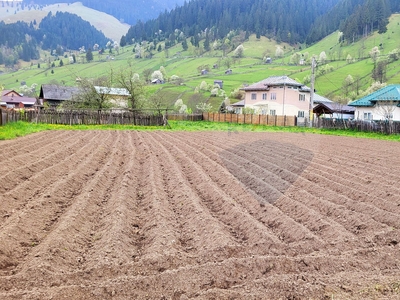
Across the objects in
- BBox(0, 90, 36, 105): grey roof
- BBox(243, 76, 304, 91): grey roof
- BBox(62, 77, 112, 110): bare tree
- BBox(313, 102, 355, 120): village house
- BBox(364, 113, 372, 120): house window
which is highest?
BBox(243, 76, 304, 91): grey roof

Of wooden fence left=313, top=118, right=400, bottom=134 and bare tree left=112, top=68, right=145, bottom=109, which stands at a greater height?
bare tree left=112, top=68, right=145, bottom=109

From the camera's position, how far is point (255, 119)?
54.0 metres

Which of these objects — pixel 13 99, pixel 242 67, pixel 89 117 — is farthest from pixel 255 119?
pixel 242 67

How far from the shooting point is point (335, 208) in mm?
9117

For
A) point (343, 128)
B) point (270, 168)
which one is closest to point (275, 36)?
point (343, 128)

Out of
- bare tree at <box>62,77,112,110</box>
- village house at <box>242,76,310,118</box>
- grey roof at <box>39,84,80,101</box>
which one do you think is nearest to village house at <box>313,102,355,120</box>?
village house at <box>242,76,310,118</box>

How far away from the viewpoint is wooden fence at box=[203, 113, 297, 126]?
51.6 metres

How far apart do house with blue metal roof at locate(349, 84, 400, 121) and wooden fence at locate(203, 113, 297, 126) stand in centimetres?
802

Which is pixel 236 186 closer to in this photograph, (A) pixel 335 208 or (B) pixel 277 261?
(A) pixel 335 208

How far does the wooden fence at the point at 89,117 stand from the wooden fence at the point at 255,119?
13.9 meters

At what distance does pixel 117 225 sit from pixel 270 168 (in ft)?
28.2

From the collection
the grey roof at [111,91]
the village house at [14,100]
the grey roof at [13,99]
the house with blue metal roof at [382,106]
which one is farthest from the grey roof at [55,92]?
the house with blue metal roof at [382,106]

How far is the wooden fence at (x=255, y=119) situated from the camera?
51.6 metres

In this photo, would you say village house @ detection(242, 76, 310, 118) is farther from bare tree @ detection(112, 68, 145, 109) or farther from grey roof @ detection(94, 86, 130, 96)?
grey roof @ detection(94, 86, 130, 96)
